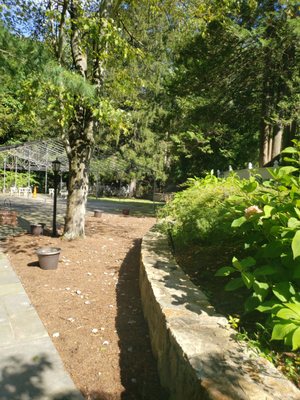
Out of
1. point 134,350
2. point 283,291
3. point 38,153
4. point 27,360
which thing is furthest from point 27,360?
point 38,153

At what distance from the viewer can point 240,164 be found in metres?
23.5

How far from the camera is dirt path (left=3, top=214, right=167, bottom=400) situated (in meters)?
2.52

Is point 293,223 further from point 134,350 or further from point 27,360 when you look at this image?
point 27,360

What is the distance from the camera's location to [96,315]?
358 centimetres

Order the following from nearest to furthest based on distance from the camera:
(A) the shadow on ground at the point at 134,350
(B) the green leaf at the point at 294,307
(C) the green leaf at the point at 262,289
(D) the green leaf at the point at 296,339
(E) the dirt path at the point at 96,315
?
1. (D) the green leaf at the point at 296,339
2. (B) the green leaf at the point at 294,307
3. (C) the green leaf at the point at 262,289
4. (A) the shadow on ground at the point at 134,350
5. (E) the dirt path at the point at 96,315

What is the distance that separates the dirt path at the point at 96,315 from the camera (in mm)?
2521

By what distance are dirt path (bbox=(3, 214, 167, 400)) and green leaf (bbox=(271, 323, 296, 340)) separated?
1157 millimetres

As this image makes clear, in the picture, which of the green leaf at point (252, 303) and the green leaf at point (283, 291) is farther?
the green leaf at point (252, 303)

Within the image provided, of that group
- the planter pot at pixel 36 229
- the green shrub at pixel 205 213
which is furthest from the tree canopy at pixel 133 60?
the green shrub at pixel 205 213

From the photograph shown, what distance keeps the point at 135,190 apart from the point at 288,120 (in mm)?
23114

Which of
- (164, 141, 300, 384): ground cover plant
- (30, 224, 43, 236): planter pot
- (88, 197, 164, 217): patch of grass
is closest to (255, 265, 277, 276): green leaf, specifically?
(164, 141, 300, 384): ground cover plant

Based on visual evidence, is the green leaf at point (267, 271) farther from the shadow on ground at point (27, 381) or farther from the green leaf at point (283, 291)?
the shadow on ground at point (27, 381)

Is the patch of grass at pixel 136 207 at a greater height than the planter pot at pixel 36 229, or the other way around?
the planter pot at pixel 36 229

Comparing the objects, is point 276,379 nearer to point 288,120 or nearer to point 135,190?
point 288,120
